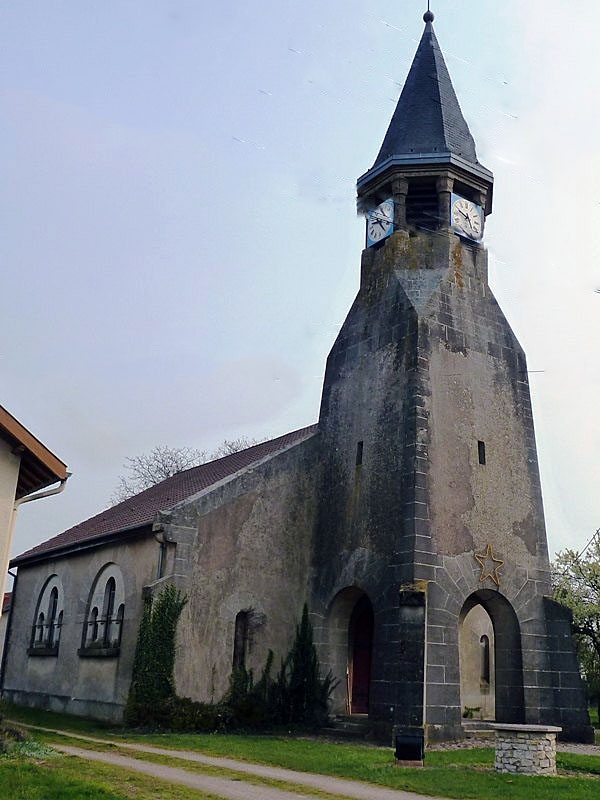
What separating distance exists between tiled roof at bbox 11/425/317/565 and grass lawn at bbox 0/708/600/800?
17.3 feet

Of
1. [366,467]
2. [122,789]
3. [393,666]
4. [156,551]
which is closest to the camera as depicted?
[122,789]

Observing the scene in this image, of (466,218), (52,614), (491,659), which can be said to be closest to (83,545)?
(52,614)

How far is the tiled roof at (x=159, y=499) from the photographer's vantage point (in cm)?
2184

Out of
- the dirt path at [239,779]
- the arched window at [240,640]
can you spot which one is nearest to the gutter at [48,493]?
the dirt path at [239,779]

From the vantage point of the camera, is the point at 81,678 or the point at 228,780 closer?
the point at 228,780

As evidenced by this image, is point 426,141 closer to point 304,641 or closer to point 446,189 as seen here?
point 446,189

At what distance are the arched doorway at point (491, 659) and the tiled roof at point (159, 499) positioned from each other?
6.51 m

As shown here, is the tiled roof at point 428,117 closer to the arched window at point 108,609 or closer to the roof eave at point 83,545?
the roof eave at point 83,545

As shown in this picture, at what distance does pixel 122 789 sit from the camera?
9.80 meters

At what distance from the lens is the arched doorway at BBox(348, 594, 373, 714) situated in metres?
21.1

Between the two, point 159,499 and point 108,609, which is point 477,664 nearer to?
point 108,609

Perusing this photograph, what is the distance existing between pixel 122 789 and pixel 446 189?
682 inches

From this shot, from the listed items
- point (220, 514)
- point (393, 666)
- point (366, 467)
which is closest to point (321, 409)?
point (366, 467)

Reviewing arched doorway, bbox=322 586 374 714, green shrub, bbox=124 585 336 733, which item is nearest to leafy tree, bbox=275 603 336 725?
green shrub, bbox=124 585 336 733
